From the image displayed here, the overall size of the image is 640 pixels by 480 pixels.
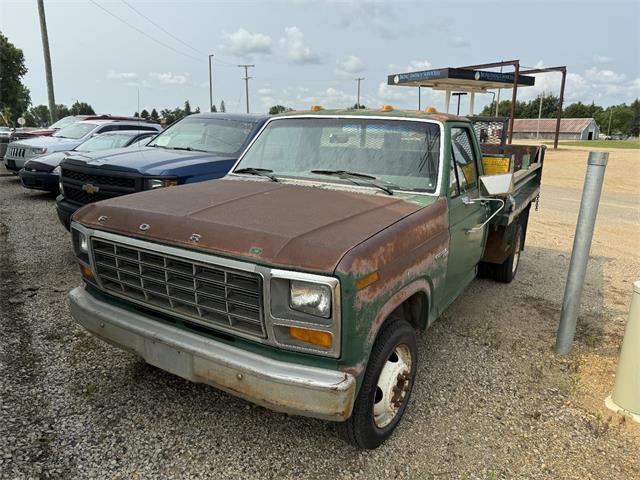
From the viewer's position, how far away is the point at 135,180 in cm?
539

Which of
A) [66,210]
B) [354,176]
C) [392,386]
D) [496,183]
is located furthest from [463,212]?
[66,210]

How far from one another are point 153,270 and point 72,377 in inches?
54.0

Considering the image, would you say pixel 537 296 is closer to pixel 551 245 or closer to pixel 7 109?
pixel 551 245

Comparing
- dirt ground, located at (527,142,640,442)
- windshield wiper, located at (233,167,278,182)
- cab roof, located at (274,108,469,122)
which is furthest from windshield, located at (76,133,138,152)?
dirt ground, located at (527,142,640,442)

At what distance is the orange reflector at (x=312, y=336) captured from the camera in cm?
224

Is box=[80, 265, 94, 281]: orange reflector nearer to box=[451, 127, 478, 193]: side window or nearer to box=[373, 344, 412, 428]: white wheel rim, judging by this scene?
box=[373, 344, 412, 428]: white wheel rim

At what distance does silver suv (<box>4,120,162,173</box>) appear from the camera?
11266 mm

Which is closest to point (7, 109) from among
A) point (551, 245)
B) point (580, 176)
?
point (580, 176)

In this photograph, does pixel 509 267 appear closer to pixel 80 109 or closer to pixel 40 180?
pixel 40 180

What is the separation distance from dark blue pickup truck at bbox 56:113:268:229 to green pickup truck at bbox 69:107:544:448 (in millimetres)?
1947

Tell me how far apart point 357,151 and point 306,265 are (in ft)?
5.61

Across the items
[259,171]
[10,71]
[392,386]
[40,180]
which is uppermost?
[10,71]

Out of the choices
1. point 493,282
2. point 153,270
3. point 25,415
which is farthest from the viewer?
point 493,282

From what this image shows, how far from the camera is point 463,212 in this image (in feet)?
11.9
